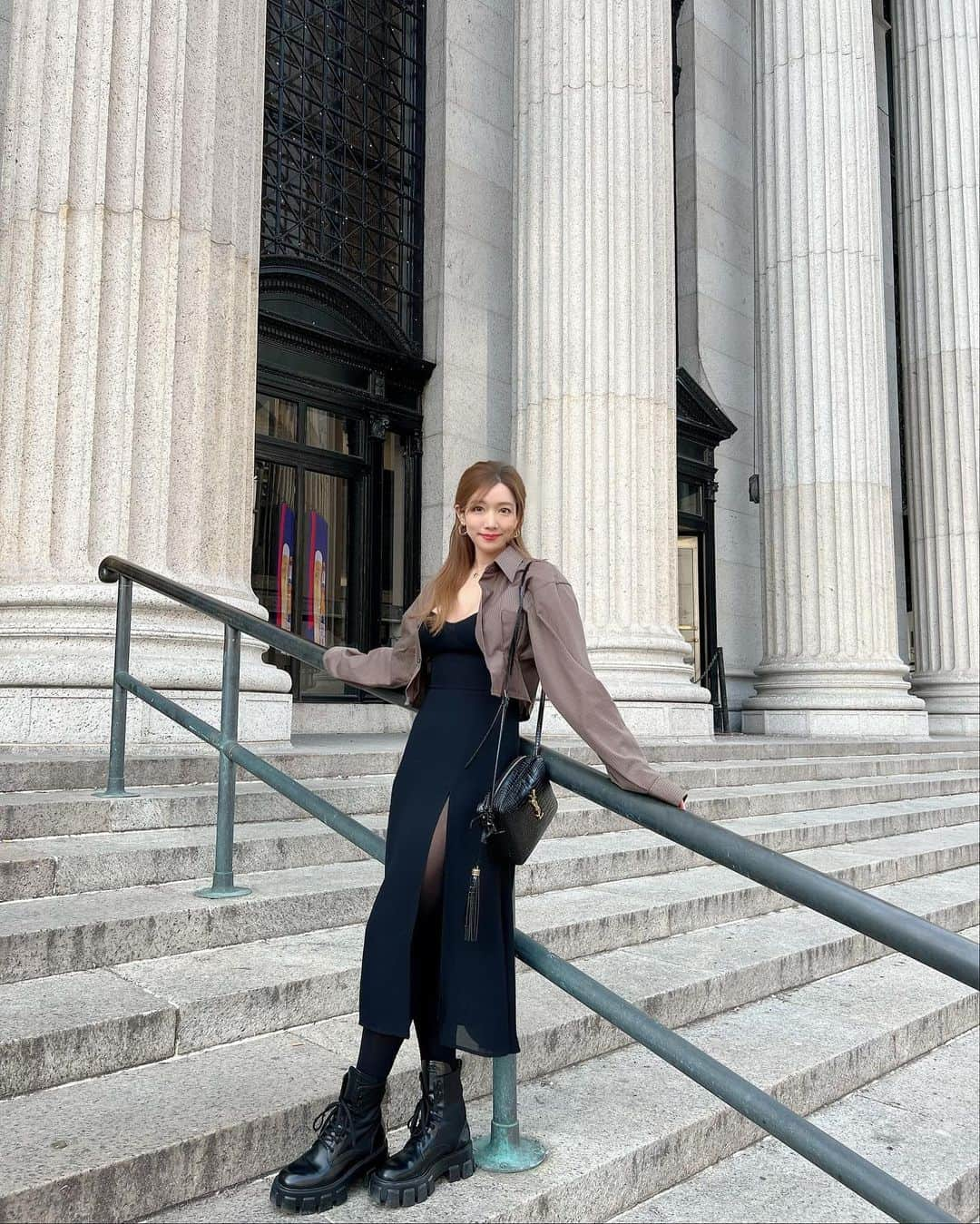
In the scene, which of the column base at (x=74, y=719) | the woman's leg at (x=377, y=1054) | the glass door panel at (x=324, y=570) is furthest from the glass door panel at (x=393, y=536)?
the woman's leg at (x=377, y=1054)

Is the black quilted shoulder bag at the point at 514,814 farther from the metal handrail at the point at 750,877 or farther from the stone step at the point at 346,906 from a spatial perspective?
the stone step at the point at 346,906

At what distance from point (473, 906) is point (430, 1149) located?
593mm

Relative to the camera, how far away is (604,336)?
9.15 m

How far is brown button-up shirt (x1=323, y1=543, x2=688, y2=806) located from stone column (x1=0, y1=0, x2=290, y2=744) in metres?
3.33

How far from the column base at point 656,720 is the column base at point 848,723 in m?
3.12

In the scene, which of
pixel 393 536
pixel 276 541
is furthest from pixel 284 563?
pixel 393 536

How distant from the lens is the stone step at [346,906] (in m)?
3.30

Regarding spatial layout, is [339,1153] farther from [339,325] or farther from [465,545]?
[339,325]

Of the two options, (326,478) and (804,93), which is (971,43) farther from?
(326,478)

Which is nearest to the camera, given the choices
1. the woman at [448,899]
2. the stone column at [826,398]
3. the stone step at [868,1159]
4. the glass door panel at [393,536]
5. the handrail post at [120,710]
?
the woman at [448,899]

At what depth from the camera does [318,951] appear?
11.8 ft

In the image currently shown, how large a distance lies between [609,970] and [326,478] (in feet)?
24.4

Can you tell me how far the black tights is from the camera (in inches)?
96.6

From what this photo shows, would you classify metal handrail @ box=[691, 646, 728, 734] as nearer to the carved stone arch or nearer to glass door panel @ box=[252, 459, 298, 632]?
the carved stone arch
